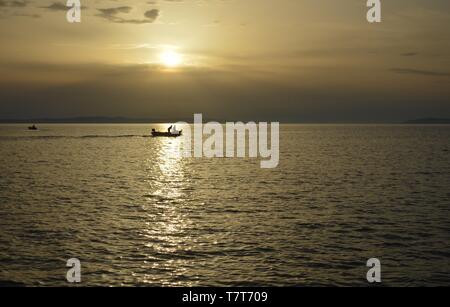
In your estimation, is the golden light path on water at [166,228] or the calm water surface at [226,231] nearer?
the calm water surface at [226,231]

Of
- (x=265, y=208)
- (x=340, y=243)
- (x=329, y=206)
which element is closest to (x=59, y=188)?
(x=265, y=208)

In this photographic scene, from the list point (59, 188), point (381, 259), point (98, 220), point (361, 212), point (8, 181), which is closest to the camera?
point (381, 259)

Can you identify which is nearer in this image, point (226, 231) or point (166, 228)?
point (226, 231)

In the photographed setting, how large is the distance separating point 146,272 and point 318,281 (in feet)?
30.0

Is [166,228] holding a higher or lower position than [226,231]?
higher

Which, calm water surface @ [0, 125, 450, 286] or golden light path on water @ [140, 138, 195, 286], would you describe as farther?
golden light path on water @ [140, 138, 195, 286]

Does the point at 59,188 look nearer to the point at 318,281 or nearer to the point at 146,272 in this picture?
the point at 146,272

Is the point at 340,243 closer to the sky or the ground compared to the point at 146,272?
closer to the sky

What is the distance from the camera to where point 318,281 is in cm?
2259

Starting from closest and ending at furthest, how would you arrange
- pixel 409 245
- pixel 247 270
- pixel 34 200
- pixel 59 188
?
pixel 247 270 < pixel 409 245 < pixel 34 200 < pixel 59 188
